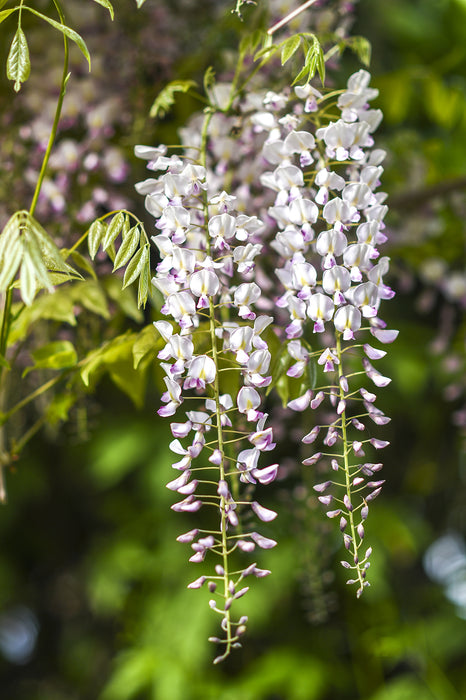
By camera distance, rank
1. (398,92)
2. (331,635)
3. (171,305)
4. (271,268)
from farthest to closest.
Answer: (331,635) → (398,92) → (271,268) → (171,305)

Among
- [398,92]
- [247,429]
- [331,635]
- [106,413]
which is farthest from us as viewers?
[106,413]

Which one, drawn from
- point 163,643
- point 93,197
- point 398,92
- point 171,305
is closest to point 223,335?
point 171,305

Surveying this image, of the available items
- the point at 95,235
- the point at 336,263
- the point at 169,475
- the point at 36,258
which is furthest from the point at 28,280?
the point at 169,475

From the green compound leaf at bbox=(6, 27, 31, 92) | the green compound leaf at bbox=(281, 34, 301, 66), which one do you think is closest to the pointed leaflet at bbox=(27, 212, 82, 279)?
the green compound leaf at bbox=(6, 27, 31, 92)

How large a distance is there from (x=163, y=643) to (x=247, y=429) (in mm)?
771

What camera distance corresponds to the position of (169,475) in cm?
121

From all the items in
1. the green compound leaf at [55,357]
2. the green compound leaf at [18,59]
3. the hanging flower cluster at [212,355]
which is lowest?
the hanging flower cluster at [212,355]

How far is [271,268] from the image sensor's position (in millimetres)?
835

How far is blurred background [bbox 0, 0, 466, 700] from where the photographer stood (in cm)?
91

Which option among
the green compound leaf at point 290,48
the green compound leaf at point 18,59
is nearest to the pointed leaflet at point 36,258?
the green compound leaf at point 18,59

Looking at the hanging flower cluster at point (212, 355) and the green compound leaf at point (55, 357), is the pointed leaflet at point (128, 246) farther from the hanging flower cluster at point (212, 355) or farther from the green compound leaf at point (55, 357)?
the green compound leaf at point (55, 357)

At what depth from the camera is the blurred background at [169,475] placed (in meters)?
0.91

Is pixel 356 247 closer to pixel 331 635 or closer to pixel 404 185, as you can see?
pixel 404 185

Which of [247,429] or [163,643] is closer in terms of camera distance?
[247,429]
